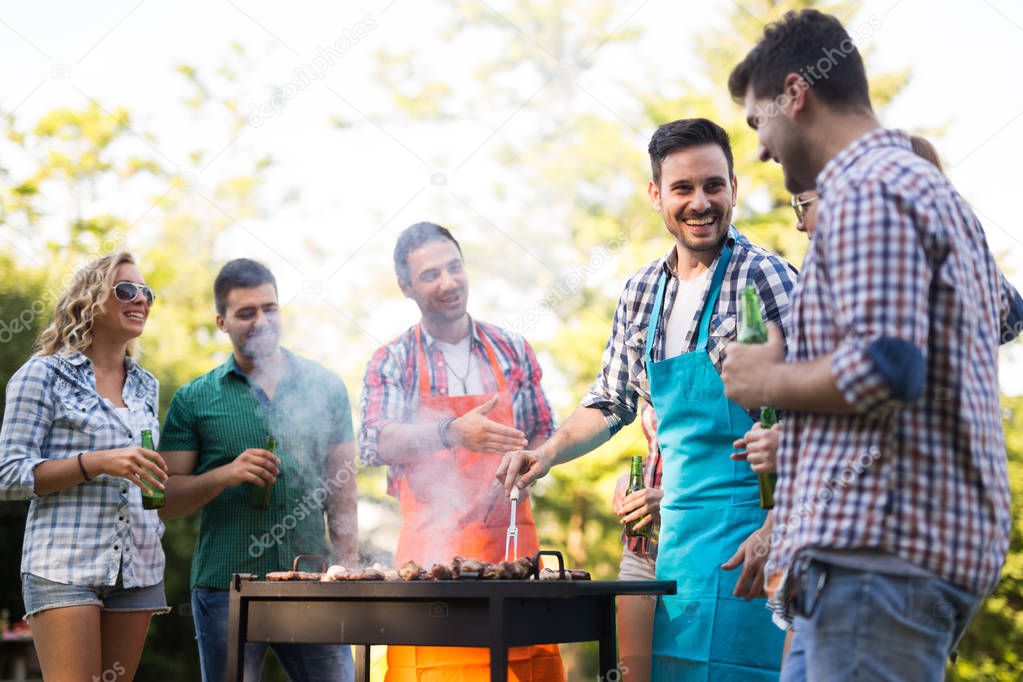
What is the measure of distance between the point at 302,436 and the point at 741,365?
8.98 ft

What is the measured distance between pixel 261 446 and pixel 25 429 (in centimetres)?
93

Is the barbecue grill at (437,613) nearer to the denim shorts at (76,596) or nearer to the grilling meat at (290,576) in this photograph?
the grilling meat at (290,576)

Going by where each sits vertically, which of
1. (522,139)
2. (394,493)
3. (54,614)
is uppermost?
(522,139)

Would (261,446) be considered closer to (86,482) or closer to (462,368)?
(86,482)

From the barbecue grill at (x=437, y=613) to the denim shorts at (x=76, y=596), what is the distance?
2.43 ft

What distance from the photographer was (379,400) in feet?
14.3

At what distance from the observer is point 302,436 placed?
4301mm

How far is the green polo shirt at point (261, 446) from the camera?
4.09 m

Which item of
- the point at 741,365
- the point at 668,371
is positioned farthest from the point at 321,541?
the point at 741,365

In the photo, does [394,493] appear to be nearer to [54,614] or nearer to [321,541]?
[321,541]

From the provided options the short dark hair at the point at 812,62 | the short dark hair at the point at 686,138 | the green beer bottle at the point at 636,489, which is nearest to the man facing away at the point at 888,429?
the short dark hair at the point at 812,62

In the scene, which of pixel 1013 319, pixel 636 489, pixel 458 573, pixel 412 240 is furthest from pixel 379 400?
pixel 1013 319

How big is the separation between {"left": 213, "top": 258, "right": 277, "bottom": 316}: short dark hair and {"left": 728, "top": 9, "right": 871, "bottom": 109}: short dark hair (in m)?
2.70

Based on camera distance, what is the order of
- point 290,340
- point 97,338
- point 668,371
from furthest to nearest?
point 290,340
point 97,338
point 668,371
